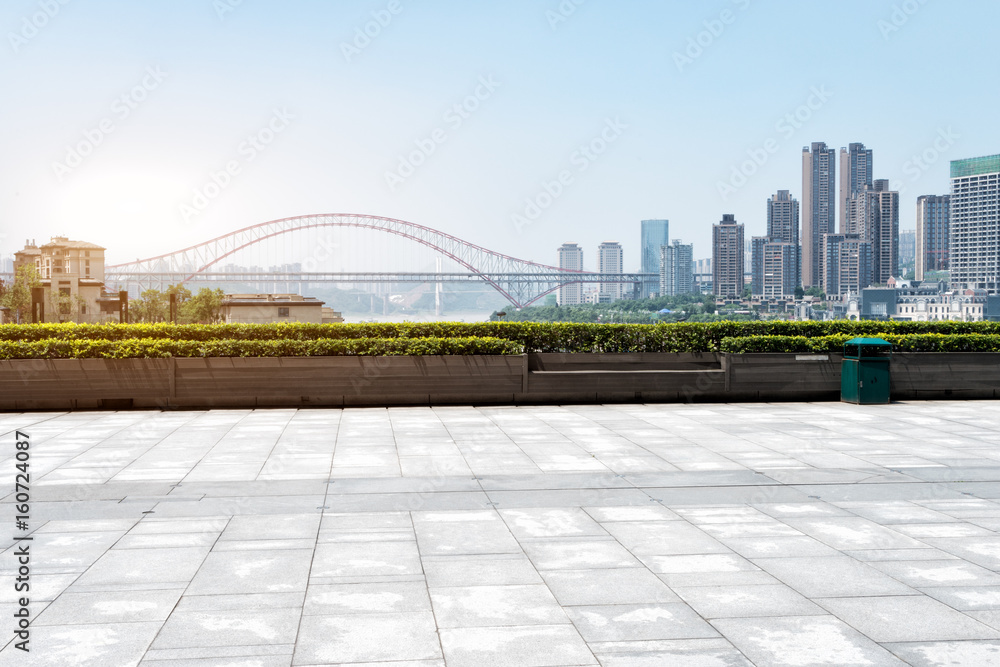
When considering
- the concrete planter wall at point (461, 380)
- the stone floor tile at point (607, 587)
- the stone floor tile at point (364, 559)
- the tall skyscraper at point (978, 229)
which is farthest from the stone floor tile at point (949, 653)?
the tall skyscraper at point (978, 229)

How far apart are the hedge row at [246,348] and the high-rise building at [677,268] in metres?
121

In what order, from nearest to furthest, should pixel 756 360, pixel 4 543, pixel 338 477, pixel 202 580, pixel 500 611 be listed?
pixel 500 611 → pixel 202 580 → pixel 4 543 → pixel 338 477 → pixel 756 360

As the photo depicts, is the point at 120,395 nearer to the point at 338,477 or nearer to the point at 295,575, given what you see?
the point at 338,477

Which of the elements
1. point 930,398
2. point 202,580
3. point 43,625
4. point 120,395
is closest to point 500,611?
point 202,580

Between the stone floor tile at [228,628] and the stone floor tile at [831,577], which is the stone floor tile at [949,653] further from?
the stone floor tile at [228,628]

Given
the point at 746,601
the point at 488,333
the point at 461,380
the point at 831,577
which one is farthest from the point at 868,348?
the point at 746,601

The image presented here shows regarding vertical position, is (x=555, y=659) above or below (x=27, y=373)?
below

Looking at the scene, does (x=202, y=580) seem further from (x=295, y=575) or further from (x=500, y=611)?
(x=500, y=611)

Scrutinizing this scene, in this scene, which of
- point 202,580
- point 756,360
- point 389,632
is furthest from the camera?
point 756,360

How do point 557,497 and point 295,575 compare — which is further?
point 557,497

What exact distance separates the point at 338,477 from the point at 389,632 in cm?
396

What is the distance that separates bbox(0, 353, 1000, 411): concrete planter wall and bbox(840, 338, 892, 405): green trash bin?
55cm

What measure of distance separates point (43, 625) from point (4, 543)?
1900 millimetres

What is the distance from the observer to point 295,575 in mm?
5188
